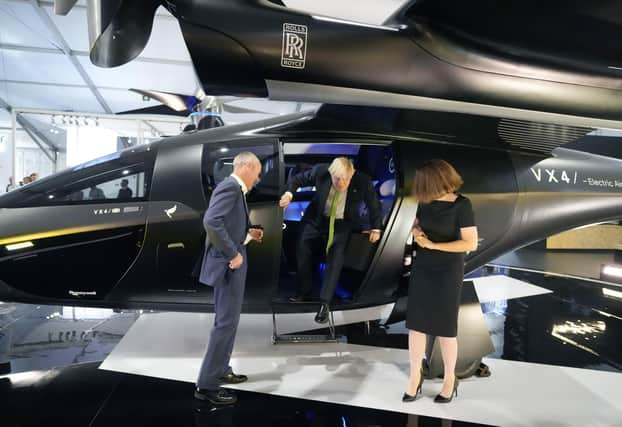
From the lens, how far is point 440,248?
221cm

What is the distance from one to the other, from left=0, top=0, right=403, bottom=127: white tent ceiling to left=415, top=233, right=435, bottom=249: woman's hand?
174 inches

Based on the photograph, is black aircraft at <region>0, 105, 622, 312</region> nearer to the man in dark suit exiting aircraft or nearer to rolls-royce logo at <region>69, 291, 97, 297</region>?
rolls-royce logo at <region>69, 291, 97, 297</region>

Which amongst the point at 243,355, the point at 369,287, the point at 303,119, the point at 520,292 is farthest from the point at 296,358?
the point at 520,292

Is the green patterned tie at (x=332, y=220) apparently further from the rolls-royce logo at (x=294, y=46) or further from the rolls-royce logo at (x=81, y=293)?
the rolls-royce logo at (x=81, y=293)

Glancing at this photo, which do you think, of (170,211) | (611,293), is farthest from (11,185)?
(611,293)

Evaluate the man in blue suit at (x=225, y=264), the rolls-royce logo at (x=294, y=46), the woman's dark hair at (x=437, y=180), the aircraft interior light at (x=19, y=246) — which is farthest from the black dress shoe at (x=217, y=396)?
the rolls-royce logo at (x=294, y=46)

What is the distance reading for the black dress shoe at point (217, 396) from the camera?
2.30 m

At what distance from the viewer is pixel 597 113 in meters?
2.29

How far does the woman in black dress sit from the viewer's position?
2209 mm

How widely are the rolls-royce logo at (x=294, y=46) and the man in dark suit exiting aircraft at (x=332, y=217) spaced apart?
3.83 ft

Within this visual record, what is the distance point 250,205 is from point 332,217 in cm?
69

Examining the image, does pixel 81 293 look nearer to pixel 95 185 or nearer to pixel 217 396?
pixel 95 185

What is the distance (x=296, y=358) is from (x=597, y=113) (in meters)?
2.69

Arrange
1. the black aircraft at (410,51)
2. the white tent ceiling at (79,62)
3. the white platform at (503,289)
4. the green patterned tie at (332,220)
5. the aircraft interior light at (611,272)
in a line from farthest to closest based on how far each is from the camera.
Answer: the white tent ceiling at (79,62) < the aircraft interior light at (611,272) < the white platform at (503,289) < the green patterned tie at (332,220) < the black aircraft at (410,51)
